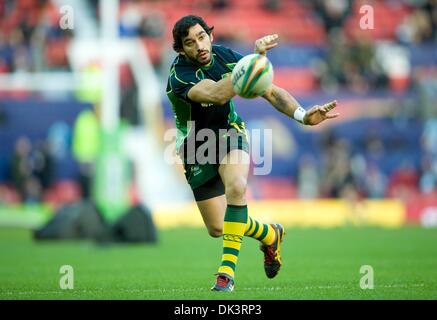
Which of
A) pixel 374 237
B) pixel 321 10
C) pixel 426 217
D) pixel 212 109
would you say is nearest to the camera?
pixel 212 109

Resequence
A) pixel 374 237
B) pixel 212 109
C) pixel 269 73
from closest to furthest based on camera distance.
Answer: pixel 269 73, pixel 212 109, pixel 374 237

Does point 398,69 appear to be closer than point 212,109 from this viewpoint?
No

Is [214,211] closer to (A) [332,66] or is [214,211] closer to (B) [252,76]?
(B) [252,76]

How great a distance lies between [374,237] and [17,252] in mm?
6665

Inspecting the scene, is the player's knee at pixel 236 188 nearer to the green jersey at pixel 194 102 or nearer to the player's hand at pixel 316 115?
the green jersey at pixel 194 102

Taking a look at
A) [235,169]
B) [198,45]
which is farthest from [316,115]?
[198,45]

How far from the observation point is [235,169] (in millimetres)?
9156

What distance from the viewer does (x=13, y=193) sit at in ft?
76.7

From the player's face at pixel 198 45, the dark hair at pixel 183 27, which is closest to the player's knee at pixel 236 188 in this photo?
the player's face at pixel 198 45

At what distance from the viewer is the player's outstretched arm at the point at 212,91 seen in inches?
342

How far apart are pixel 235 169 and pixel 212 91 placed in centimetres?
82

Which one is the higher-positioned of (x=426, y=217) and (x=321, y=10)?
(x=321, y=10)
